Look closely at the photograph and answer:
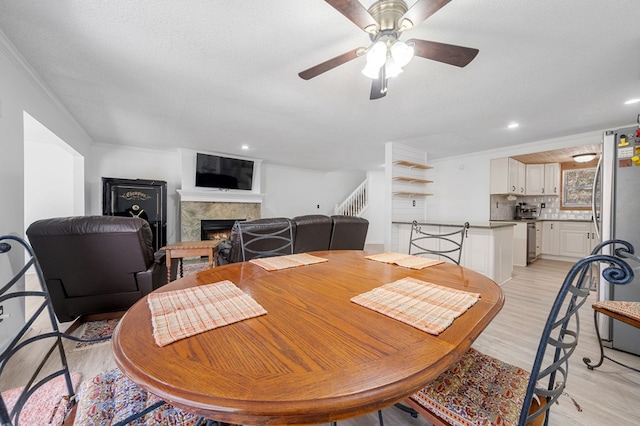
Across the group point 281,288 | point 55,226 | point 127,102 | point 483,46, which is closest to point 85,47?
point 127,102

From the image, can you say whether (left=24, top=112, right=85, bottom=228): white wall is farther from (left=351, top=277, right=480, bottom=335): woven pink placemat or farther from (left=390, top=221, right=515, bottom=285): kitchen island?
(left=390, top=221, right=515, bottom=285): kitchen island

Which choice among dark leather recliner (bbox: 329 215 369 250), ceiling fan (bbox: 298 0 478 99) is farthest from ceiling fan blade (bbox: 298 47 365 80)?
dark leather recliner (bbox: 329 215 369 250)

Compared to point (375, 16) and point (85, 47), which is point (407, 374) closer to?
point (375, 16)

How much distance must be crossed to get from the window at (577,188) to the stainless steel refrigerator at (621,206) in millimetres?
4573

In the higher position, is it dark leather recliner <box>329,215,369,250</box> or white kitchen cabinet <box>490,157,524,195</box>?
white kitchen cabinet <box>490,157,524,195</box>

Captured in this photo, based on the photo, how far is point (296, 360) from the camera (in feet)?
1.74

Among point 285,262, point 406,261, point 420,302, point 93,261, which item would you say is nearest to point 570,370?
point 406,261

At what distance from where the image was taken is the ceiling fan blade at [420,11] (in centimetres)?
114

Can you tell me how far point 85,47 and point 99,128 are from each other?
250 cm

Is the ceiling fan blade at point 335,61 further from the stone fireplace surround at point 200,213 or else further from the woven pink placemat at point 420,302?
the stone fireplace surround at point 200,213

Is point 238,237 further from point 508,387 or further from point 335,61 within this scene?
point 508,387

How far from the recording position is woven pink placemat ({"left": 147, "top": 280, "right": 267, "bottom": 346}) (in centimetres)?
66

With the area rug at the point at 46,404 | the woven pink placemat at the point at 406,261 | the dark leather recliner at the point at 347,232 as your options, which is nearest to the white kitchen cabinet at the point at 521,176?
the dark leather recliner at the point at 347,232

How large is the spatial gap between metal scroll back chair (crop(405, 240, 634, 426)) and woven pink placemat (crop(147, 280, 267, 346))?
64 centimetres
